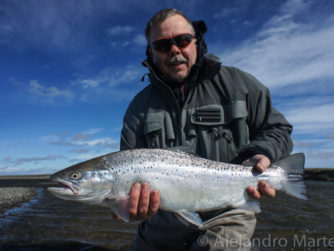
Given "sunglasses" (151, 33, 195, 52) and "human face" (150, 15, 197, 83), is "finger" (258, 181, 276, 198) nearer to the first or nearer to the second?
"human face" (150, 15, 197, 83)

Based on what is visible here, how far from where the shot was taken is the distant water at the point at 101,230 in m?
6.20

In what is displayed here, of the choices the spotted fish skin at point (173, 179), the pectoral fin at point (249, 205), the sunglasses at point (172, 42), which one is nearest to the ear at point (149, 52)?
the sunglasses at point (172, 42)

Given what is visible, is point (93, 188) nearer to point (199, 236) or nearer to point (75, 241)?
point (199, 236)

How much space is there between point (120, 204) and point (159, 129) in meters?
1.56

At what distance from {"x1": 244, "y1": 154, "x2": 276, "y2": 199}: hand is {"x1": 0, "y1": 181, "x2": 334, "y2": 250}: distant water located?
2131 mm

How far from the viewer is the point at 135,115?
497 centimetres

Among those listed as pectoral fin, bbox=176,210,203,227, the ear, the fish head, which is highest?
the ear

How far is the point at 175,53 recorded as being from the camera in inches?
183

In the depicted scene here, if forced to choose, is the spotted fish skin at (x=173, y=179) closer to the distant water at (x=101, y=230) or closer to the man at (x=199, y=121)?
the man at (x=199, y=121)

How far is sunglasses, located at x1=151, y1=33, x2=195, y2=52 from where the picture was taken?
465cm

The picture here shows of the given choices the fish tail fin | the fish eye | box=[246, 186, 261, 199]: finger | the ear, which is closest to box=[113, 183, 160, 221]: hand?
the fish eye

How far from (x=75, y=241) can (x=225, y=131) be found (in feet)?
17.0

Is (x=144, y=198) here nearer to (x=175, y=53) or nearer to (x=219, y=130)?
(x=219, y=130)

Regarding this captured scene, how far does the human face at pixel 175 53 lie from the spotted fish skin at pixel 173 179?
68.8 inches
